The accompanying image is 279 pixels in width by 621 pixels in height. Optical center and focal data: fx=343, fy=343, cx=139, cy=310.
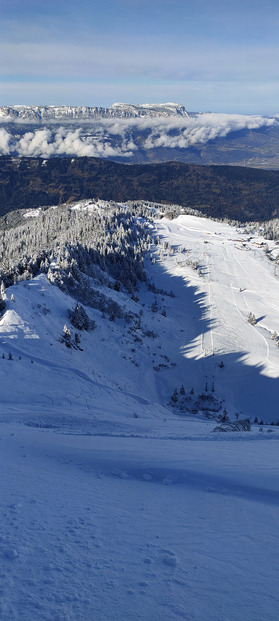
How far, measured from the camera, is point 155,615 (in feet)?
13.5

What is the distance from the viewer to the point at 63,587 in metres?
4.54

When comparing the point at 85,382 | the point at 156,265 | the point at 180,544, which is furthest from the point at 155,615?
the point at 156,265

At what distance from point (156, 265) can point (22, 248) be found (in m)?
49.5

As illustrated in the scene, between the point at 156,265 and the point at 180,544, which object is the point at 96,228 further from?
the point at 180,544

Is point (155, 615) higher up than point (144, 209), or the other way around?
point (144, 209)

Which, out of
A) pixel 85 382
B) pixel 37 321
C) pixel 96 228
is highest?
pixel 96 228

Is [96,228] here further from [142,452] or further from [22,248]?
[142,452]

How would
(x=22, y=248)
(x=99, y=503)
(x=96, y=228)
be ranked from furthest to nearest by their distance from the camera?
(x=22, y=248) → (x=96, y=228) → (x=99, y=503)

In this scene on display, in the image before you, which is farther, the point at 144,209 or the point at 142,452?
the point at 144,209

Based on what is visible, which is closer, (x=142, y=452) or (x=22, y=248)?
(x=142, y=452)

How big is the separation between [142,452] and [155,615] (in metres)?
5.63

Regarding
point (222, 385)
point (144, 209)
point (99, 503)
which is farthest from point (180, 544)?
point (144, 209)

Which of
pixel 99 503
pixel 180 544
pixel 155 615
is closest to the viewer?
pixel 155 615

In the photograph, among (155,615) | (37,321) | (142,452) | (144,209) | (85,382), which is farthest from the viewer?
(144,209)
